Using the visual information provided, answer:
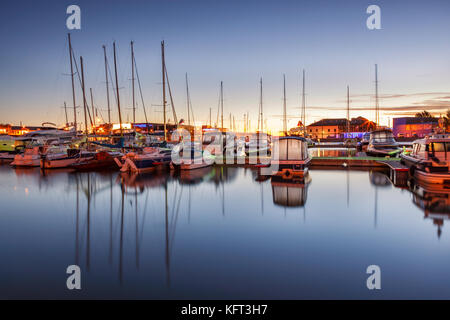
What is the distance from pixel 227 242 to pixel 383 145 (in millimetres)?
23540

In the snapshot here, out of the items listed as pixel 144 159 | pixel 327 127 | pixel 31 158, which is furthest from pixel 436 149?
pixel 327 127

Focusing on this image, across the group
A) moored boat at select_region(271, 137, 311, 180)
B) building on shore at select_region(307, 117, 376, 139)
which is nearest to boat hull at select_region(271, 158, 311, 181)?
moored boat at select_region(271, 137, 311, 180)

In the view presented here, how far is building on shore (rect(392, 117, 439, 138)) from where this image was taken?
65.1 meters

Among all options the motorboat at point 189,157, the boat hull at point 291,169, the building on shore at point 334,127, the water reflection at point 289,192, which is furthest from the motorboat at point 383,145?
the building on shore at point 334,127

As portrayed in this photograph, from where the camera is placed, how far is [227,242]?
8477mm

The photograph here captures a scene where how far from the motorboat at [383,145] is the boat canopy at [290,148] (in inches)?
465

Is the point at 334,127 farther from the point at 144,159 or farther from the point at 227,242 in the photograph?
the point at 227,242

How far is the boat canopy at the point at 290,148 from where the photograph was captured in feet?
59.8

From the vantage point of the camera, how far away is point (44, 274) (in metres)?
6.57

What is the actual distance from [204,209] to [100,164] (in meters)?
18.1

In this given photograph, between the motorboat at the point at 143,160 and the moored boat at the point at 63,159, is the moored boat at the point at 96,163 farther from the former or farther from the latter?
the motorboat at the point at 143,160

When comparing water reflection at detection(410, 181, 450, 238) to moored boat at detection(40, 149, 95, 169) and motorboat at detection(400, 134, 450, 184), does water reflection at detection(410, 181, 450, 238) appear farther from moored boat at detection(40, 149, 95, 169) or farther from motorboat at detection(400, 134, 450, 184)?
moored boat at detection(40, 149, 95, 169)
